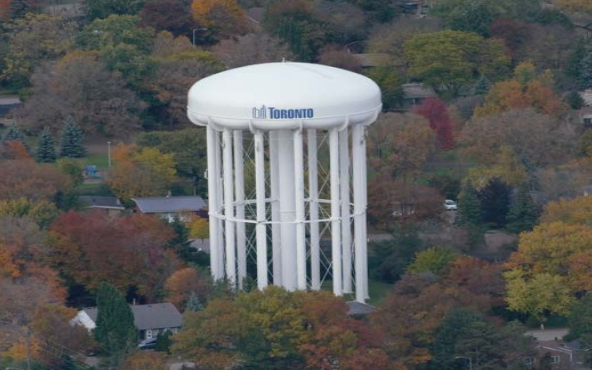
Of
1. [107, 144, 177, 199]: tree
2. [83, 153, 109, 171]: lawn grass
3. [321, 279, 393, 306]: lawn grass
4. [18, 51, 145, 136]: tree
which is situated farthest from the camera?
[18, 51, 145, 136]: tree

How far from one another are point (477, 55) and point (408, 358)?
1746 inches

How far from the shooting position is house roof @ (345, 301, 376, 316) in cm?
8288

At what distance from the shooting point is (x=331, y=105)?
81938mm

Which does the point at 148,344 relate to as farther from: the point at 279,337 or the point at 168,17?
the point at 168,17

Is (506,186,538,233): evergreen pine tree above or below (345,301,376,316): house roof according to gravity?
below

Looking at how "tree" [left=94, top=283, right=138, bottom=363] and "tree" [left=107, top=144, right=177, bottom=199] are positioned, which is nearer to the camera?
"tree" [left=94, top=283, right=138, bottom=363]

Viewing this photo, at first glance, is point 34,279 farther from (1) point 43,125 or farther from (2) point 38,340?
(1) point 43,125

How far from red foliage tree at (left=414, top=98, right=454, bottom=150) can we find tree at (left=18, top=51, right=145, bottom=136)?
41.7 ft

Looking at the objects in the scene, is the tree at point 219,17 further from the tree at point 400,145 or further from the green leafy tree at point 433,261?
the green leafy tree at point 433,261

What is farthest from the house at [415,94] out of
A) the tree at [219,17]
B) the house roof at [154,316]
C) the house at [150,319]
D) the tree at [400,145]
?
the house at [150,319]

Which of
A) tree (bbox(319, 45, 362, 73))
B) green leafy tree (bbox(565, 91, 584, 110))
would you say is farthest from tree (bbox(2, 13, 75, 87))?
green leafy tree (bbox(565, 91, 584, 110))

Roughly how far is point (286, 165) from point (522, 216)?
13480 mm

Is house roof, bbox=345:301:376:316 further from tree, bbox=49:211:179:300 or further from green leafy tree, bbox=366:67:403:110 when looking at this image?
green leafy tree, bbox=366:67:403:110

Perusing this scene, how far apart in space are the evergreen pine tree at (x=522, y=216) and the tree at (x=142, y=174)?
1477cm
